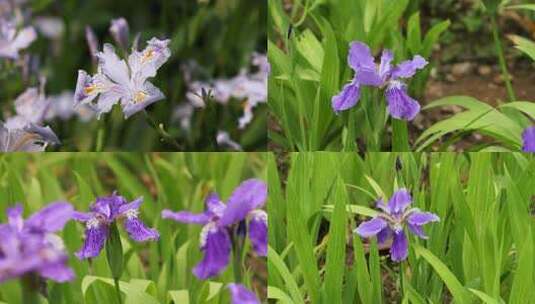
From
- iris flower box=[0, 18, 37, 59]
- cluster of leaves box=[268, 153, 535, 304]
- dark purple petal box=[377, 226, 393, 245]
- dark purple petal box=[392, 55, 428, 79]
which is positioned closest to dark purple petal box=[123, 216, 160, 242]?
cluster of leaves box=[268, 153, 535, 304]

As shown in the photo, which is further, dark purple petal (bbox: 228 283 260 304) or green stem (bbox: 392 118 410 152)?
green stem (bbox: 392 118 410 152)

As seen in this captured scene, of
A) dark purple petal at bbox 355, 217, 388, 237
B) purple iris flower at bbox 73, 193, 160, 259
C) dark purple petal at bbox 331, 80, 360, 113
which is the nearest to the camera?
purple iris flower at bbox 73, 193, 160, 259

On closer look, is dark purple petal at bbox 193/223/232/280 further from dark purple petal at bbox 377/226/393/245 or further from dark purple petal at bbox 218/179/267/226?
dark purple petal at bbox 377/226/393/245

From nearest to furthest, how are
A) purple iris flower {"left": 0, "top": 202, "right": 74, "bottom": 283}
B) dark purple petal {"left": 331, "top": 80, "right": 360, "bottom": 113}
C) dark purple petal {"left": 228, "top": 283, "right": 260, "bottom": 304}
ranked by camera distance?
purple iris flower {"left": 0, "top": 202, "right": 74, "bottom": 283}, dark purple petal {"left": 228, "top": 283, "right": 260, "bottom": 304}, dark purple petal {"left": 331, "top": 80, "right": 360, "bottom": 113}

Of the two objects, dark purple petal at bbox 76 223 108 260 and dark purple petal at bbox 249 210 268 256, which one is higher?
dark purple petal at bbox 249 210 268 256

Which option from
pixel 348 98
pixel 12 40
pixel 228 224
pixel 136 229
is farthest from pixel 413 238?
pixel 12 40

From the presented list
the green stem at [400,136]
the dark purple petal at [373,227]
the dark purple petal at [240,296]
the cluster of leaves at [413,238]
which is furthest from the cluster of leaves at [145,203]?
the dark purple petal at [240,296]

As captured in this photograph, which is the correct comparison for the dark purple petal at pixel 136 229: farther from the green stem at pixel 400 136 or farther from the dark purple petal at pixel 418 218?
the green stem at pixel 400 136

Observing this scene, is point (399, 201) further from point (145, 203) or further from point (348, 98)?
point (145, 203)
